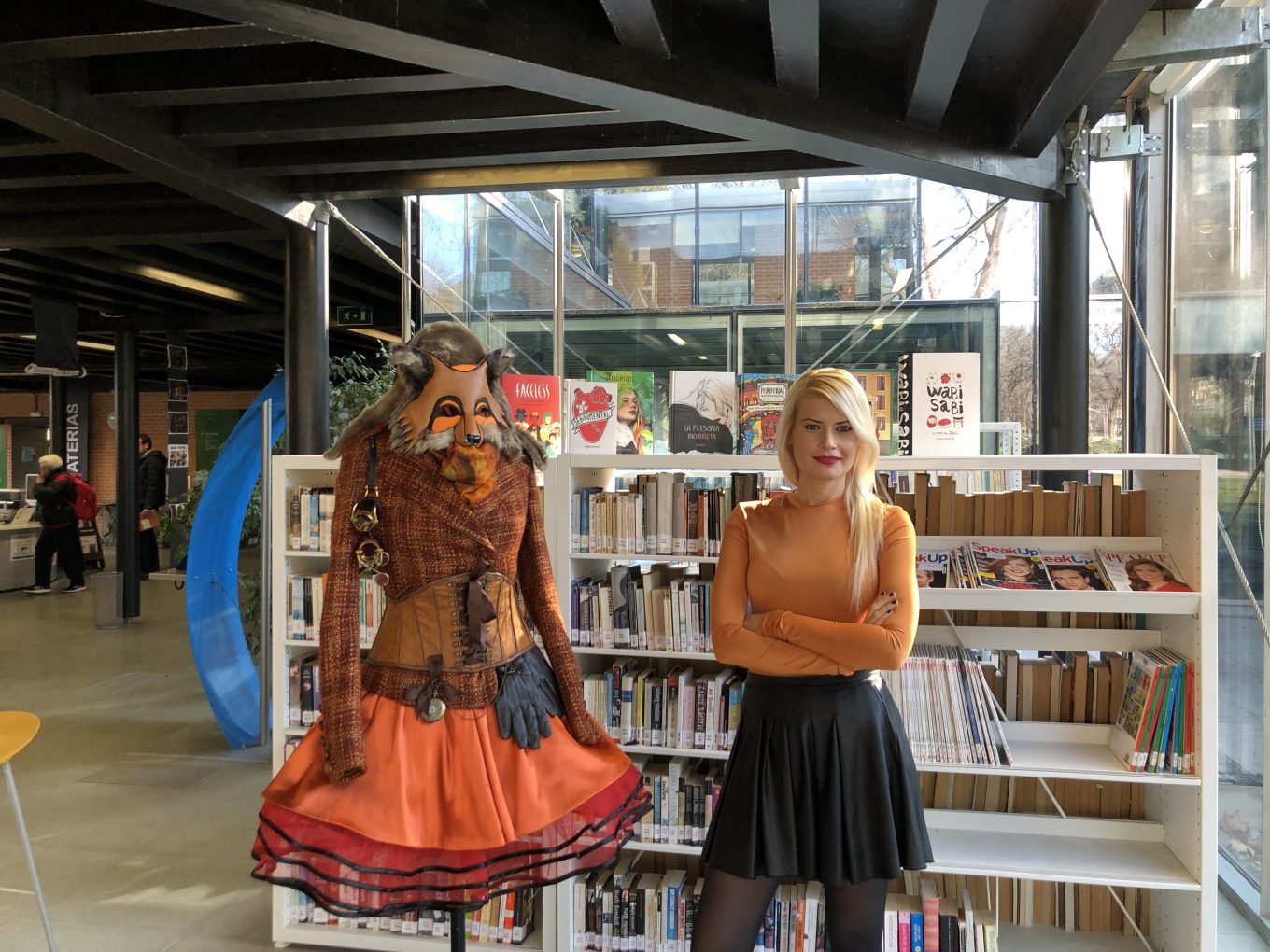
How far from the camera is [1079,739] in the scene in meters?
2.89

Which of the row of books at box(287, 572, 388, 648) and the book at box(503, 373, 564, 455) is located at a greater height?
the book at box(503, 373, 564, 455)

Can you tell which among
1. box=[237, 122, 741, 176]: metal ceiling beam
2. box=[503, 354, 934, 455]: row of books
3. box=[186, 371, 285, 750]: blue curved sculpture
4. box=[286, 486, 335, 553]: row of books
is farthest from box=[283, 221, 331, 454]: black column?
box=[503, 354, 934, 455]: row of books

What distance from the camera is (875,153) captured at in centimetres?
287

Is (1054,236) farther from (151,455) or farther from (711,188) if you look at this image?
(151,455)

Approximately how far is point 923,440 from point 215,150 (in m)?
2.98

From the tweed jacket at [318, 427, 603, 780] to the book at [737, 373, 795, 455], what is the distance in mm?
1136

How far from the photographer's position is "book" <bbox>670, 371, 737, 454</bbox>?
9.92ft

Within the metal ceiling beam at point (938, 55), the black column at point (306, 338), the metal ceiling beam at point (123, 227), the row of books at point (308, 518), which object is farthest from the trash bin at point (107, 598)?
the metal ceiling beam at point (938, 55)

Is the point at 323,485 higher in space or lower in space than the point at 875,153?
lower

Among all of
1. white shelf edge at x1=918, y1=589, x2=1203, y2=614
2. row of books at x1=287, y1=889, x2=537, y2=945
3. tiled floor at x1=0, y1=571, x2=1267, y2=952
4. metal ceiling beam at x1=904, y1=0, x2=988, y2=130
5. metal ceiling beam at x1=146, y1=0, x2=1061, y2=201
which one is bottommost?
tiled floor at x1=0, y1=571, x2=1267, y2=952

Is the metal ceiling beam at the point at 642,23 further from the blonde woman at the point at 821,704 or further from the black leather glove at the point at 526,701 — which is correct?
the black leather glove at the point at 526,701

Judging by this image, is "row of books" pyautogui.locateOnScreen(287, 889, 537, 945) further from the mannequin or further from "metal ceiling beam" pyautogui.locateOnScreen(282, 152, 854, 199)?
"metal ceiling beam" pyautogui.locateOnScreen(282, 152, 854, 199)

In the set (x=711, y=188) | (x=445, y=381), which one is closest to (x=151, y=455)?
(x=711, y=188)

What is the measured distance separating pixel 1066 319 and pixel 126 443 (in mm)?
8501
